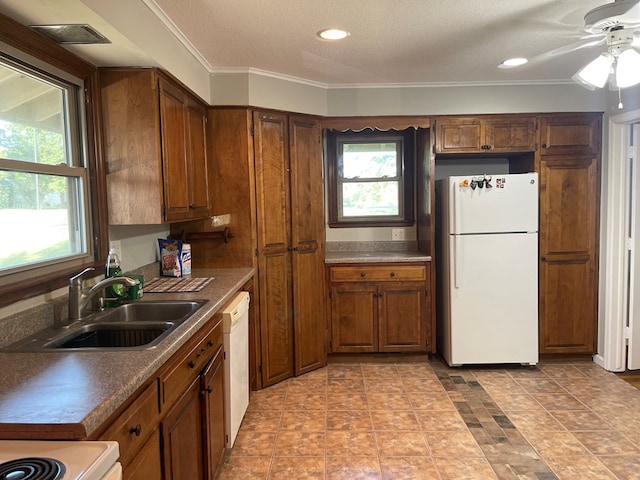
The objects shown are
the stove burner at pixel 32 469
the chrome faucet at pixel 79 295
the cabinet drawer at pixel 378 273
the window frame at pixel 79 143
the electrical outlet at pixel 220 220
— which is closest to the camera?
the stove burner at pixel 32 469

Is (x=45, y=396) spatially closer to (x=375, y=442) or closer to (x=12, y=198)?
(x=12, y=198)

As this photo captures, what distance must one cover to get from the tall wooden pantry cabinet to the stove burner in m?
2.30

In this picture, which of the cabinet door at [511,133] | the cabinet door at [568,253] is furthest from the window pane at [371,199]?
the cabinet door at [568,253]

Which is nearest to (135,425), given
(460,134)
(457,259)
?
(457,259)

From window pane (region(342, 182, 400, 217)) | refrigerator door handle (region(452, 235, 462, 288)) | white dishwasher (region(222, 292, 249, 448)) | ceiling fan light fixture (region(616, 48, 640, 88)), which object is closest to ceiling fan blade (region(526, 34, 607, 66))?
ceiling fan light fixture (region(616, 48, 640, 88))

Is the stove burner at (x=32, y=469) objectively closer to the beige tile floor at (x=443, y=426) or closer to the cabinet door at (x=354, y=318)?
the beige tile floor at (x=443, y=426)

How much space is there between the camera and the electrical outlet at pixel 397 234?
166 inches

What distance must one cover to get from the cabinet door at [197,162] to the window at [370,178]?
1.40m

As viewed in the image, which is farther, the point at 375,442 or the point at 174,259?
the point at 174,259

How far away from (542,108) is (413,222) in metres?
1.41

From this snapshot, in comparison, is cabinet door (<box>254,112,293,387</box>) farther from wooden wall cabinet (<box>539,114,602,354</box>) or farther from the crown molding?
wooden wall cabinet (<box>539,114,602,354</box>)

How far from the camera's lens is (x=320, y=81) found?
3.48 metres

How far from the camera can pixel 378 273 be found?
374 cm

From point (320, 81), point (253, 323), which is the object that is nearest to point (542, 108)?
point (320, 81)
